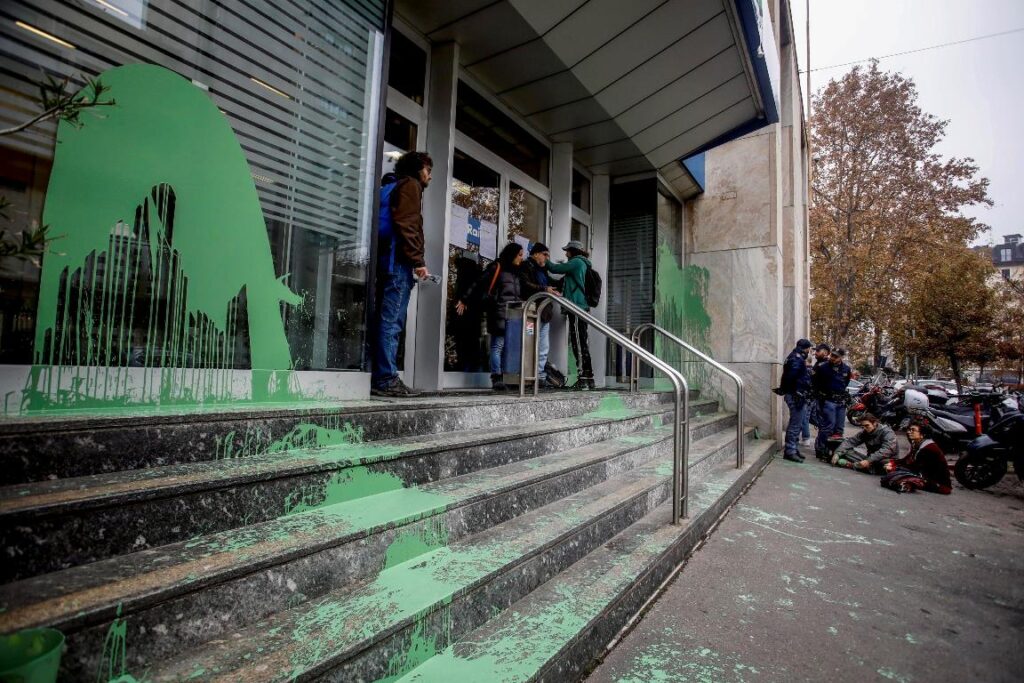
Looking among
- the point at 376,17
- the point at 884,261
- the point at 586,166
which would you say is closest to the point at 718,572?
the point at 376,17

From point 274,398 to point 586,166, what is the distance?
6.51 m

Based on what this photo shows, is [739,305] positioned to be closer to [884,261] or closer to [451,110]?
[451,110]

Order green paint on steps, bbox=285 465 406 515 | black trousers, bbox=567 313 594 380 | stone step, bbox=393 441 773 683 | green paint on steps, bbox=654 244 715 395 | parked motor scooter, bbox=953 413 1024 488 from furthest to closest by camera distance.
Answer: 1. green paint on steps, bbox=654 244 715 395
2. black trousers, bbox=567 313 594 380
3. parked motor scooter, bbox=953 413 1024 488
4. green paint on steps, bbox=285 465 406 515
5. stone step, bbox=393 441 773 683

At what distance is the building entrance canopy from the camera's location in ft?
15.5

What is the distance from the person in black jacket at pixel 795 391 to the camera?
7.61 meters

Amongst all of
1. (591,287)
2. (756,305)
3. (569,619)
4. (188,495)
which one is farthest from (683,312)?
(188,495)

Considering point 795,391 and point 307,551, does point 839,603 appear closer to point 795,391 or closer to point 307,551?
point 307,551

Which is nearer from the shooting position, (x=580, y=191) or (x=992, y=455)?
(x=992, y=455)

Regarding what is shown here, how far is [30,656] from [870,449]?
27.2 ft

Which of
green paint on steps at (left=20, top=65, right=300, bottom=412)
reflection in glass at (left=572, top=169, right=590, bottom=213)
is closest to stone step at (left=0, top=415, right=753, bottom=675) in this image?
green paint on steps at (left=20, top=65, right=300, bottom=412)

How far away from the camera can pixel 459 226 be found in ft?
18.5

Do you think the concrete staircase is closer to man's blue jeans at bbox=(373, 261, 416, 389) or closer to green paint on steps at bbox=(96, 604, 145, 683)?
green paint on steps at bbox=(96, 604, 145, 683)

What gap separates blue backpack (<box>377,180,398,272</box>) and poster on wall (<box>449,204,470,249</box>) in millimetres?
1583

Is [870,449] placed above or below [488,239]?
below
